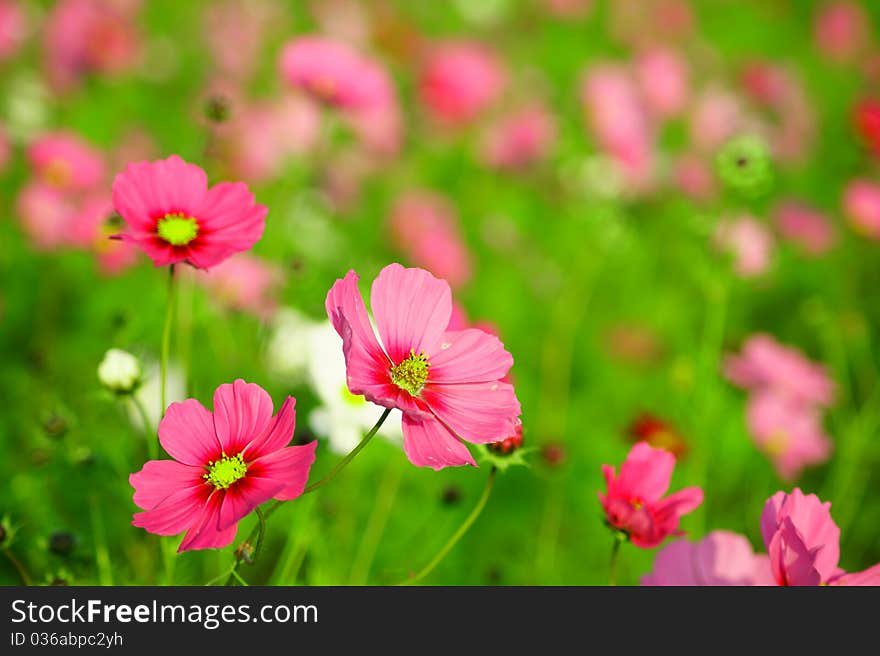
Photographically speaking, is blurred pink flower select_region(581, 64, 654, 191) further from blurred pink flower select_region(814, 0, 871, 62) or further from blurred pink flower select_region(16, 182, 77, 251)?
blurred pink flower select_region(814, 0, 871, 62)

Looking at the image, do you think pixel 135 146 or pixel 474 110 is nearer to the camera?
pixel 135 146

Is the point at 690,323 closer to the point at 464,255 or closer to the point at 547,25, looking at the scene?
the point at 464,255

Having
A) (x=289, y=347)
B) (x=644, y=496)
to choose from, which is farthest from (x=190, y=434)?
(x=289, y=347)

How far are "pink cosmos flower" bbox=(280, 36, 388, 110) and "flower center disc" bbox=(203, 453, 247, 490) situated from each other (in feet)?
2.43

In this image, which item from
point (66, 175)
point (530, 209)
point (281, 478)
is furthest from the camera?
point (530, 209)

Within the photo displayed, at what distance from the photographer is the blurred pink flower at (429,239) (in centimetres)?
171

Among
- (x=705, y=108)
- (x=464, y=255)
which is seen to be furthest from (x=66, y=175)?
(x=705, y=108)

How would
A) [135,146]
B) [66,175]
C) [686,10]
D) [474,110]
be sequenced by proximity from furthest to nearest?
[686,10] → [474,110] → [135,146] → [66,175]

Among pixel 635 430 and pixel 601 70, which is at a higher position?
pixel 601 70

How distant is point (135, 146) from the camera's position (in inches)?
67.8

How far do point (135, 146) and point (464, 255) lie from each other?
77 cm

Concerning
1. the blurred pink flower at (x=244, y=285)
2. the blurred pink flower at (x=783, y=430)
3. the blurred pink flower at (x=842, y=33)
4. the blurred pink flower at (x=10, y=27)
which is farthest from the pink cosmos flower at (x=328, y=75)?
the blurred pink flower at (x=842, y=33)

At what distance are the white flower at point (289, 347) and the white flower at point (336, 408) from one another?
0.09 meters

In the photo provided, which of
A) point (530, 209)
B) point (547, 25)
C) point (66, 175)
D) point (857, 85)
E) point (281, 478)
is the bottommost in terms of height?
point (281, 478)
